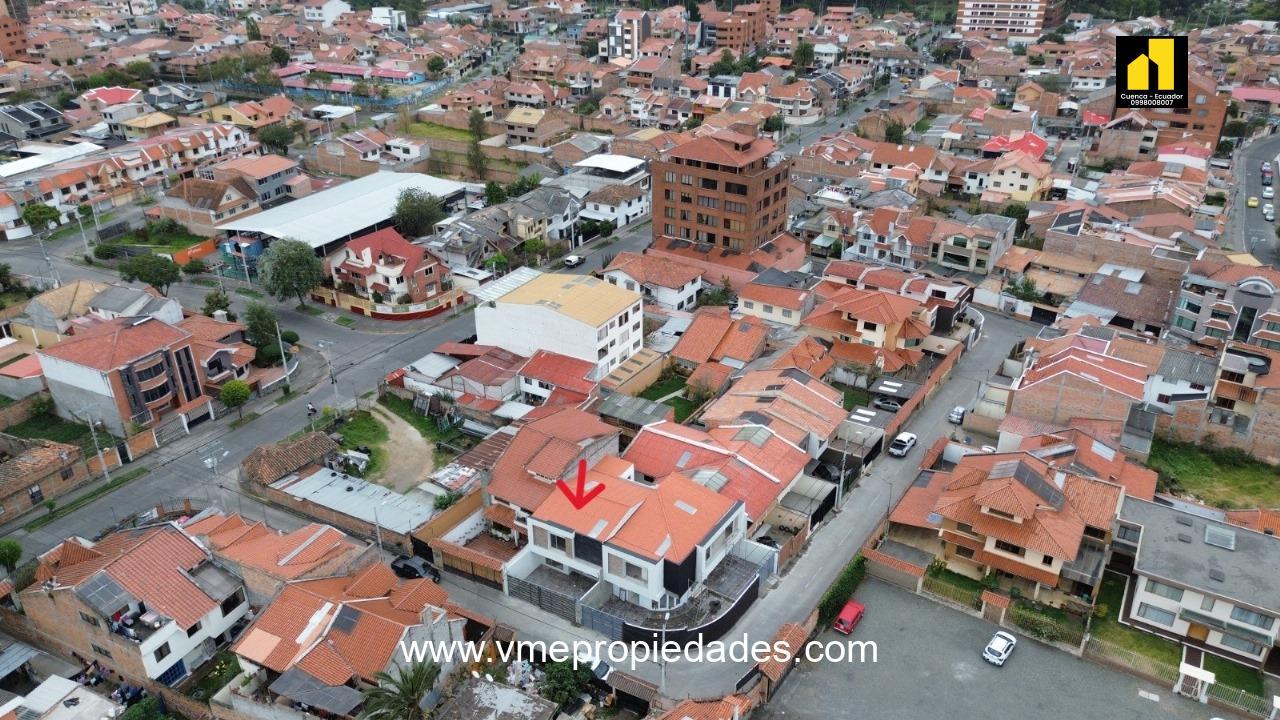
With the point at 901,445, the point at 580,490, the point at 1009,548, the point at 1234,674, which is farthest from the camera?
the point at 901,445

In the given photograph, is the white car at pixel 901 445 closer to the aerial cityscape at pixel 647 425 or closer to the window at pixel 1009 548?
the aerial cityscape at pixel 647 425

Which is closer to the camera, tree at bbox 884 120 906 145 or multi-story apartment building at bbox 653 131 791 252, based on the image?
multi-story apartment building at bbox 653 131 791 252

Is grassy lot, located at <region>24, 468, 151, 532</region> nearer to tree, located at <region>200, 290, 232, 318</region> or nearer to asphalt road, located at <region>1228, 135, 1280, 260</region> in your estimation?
tree, located at <region>200, 290, 232, 318</region>

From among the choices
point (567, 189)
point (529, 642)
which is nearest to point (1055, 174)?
point (567, 189)

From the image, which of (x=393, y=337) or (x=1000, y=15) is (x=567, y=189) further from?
(x=1000, y=15)

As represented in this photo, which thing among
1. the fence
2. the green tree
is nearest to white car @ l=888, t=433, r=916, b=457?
the fence

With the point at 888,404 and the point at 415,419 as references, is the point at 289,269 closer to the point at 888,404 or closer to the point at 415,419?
the point at 415,419

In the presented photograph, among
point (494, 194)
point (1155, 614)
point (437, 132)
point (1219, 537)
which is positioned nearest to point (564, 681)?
point (1155, 614)
